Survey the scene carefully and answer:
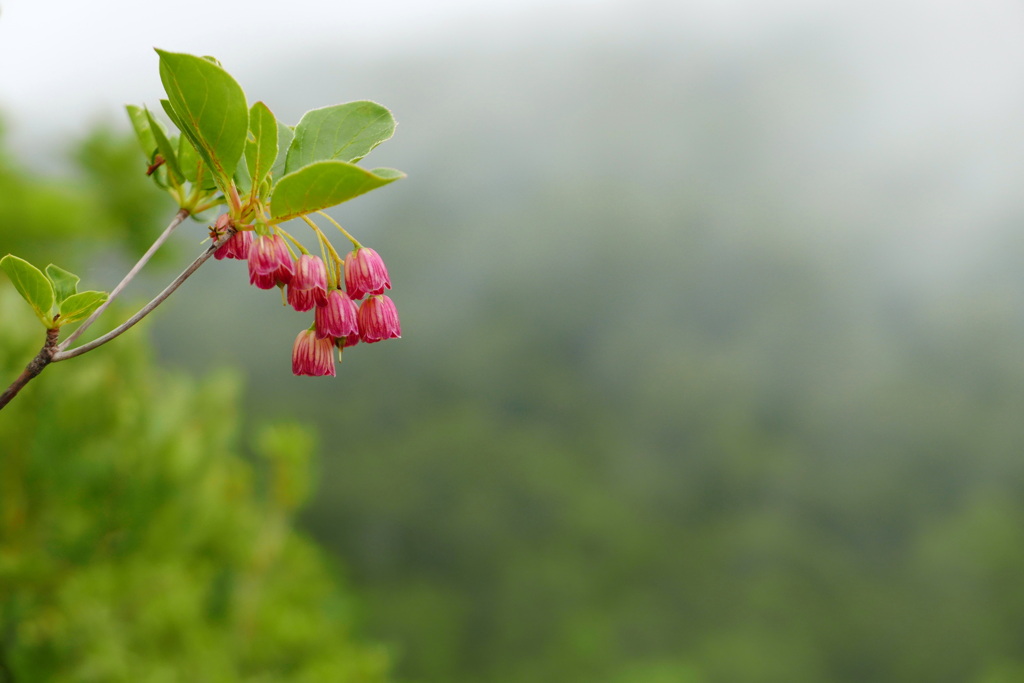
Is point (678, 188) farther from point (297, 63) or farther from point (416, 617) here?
point (297, 63)

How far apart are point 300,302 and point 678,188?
16.7 metres

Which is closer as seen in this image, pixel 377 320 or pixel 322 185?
pixel 322 185

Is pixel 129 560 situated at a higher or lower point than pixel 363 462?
lower

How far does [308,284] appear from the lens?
527 mm

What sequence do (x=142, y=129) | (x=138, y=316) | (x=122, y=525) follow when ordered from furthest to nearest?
(x=122, y=525), (x=142, y=129), (x=138, y=316)

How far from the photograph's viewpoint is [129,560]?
55.1 inches

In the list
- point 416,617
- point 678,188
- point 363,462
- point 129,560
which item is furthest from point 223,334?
point 129,560

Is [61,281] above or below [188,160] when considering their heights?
below

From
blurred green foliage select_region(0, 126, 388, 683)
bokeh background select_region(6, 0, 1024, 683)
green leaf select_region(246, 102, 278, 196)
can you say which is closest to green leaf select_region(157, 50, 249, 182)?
green leaf select_region(246, 102, 278, 196)

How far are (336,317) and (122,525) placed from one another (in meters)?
1.05

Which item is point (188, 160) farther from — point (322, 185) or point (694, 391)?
point (694, 391)

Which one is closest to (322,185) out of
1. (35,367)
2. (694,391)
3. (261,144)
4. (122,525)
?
(261,144)

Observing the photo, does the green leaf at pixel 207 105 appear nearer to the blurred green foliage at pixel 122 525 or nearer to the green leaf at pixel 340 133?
the green leaf at pixel 340 133

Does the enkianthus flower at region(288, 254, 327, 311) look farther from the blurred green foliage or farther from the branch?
the blurred green foliage
